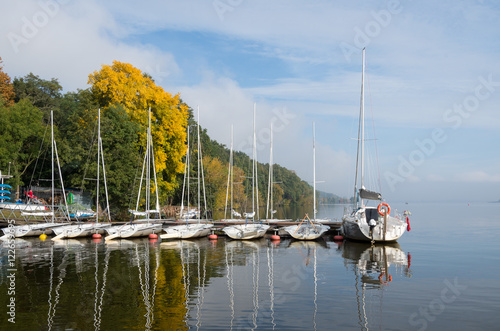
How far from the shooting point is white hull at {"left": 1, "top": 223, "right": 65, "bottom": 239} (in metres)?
37.9

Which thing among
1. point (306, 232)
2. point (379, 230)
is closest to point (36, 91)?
point (306, 232)

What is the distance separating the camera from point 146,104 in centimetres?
5528

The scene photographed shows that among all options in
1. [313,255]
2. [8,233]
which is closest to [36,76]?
[8,233]

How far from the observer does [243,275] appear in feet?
72.5

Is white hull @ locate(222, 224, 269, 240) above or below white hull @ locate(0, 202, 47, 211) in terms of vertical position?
below

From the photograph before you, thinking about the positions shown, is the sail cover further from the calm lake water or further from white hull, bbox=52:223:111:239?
white hull, bbox=52:223:111:239

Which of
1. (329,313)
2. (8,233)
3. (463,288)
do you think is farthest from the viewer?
(8,233)

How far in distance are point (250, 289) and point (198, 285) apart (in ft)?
8.05

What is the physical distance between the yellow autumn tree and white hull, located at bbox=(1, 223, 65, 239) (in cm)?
1581

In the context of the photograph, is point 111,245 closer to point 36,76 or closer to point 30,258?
point 30,258

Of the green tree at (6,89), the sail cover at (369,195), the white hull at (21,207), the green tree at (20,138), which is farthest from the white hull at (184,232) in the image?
the green tree at (6,89)

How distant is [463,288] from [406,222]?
57.5 feet

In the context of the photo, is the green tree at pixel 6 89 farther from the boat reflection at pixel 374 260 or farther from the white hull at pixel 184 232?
the boat reflection at pixel 374 260

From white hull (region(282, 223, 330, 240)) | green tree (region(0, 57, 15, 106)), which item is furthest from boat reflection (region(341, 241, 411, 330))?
green tree (region(0, 57, 15, 106))
